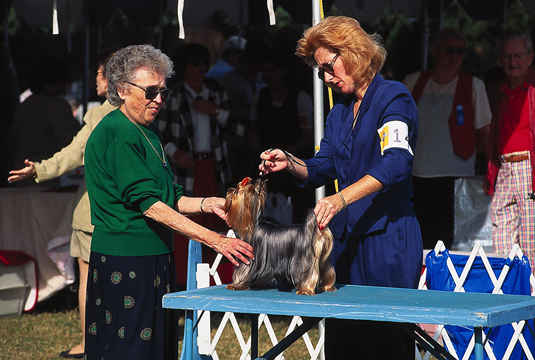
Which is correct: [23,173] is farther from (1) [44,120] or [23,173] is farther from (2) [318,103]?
(1) [44,120]

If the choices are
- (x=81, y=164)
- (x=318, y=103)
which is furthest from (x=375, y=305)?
(x=81, y=164)

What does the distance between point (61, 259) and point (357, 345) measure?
4148 millimetres

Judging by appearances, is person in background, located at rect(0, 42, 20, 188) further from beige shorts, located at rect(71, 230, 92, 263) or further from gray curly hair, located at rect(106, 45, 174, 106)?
gray curly hair, located at rect(106, 45, 174, 106)

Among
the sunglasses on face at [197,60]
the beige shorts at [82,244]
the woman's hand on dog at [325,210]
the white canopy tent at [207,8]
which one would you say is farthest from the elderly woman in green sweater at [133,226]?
the sunglasses on face at [197,60]

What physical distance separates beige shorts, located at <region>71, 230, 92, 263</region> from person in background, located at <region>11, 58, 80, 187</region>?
2635 millimetres

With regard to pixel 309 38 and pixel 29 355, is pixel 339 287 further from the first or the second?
pixel 29 355

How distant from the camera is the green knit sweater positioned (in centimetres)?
294

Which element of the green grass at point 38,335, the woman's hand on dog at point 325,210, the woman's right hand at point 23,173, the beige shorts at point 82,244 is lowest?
the green grass at point 38,335

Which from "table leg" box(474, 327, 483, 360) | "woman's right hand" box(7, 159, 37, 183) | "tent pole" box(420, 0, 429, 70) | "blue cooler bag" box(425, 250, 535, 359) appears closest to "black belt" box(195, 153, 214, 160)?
"woman's right hand" box(7, 159, 37, 183)

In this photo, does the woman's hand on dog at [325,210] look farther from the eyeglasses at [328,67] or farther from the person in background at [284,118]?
the person in background at [284,118]

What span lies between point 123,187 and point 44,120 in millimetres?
5003

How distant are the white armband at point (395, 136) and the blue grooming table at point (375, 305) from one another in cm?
63

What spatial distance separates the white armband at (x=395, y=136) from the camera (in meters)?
2.92

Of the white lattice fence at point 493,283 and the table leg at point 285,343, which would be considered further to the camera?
the white lattice fence at point 493,283
